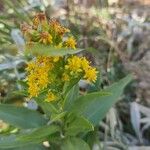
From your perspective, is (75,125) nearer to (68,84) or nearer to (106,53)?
(68,84)

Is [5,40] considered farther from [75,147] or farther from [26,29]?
[26,29]

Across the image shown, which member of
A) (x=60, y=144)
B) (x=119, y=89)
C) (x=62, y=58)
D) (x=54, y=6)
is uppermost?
(x=54, y=6)

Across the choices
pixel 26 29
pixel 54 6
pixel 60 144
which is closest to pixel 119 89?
pixel 60 144

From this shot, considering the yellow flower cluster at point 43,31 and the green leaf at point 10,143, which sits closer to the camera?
the yellow flower cluster at point 43,31

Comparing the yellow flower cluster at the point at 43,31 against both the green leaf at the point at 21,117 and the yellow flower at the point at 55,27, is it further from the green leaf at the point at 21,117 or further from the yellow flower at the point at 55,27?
the green leaf at the point at 21,117

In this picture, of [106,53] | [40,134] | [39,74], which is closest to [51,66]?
[39,74]


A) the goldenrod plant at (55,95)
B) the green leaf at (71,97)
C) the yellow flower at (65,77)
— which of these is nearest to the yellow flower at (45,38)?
the goldenrod plant at (55,95)

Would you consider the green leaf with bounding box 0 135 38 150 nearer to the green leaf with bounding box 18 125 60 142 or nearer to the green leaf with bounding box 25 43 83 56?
the green leaf with bounding box 18 125 60 142
